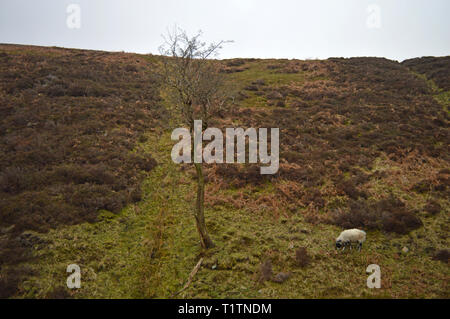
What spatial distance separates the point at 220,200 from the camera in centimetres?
1488

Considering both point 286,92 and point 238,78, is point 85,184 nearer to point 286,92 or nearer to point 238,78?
point 286,92

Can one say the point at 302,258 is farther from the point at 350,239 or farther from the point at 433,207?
the point at 433,207

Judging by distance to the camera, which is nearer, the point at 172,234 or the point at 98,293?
the point at 98,293

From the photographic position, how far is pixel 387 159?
18.3m

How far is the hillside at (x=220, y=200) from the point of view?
30.3 ft

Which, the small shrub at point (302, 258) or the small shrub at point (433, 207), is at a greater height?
the small shrub at point (433, 207)

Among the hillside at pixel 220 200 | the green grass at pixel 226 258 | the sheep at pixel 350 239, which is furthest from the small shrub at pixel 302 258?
the sheep at pixel 350 239

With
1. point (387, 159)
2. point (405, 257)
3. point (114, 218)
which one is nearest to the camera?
point (405, 257)

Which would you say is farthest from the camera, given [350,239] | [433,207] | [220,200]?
[220,200]

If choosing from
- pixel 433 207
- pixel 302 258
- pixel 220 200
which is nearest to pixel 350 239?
pixel 302 258

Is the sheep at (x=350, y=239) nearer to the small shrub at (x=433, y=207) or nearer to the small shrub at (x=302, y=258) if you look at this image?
the small shrub at (x=302, y=258)

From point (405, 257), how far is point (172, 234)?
1062 cm
